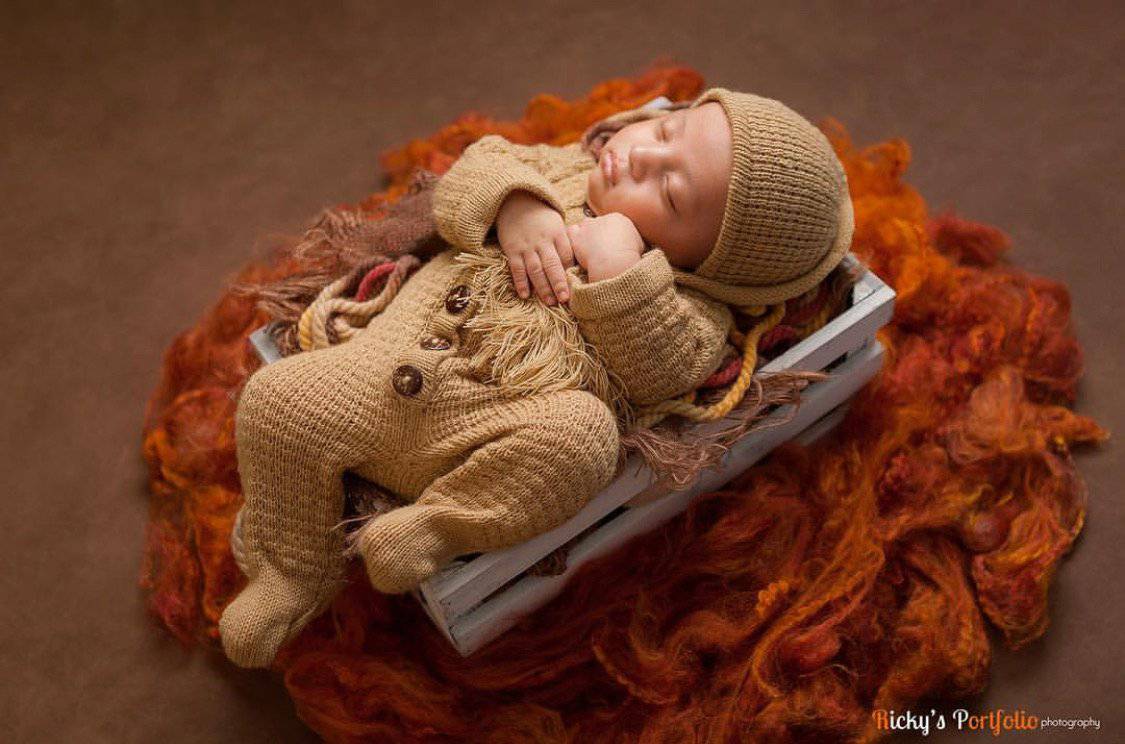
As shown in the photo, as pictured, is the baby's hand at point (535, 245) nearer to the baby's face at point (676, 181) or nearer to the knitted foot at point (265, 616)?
the baby's face at point (676, 181)

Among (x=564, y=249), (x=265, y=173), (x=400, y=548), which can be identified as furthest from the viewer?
(x=265, y=173)

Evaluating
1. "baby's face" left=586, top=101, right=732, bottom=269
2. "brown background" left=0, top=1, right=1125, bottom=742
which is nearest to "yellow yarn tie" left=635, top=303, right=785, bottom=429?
"baby's face" left=586, top=101, right=732, bottom=269

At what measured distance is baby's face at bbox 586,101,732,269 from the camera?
44.6 inches

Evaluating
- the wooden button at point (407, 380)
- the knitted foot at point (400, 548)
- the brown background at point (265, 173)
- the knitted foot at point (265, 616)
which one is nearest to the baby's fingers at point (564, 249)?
the wooden button at point (407, 380)

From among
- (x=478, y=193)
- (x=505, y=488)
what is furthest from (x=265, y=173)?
(x=505, y=488)

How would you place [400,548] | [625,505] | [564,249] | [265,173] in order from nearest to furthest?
[400,548] < [564,249] < [625,505] < [265,173]

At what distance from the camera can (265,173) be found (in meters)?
1.81

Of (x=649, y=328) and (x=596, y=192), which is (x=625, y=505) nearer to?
(x=649, y=328)

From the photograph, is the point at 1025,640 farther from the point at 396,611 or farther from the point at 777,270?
the point at 396,611

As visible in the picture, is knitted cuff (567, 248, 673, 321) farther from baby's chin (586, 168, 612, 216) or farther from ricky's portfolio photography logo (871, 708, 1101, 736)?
ricky's portfolio photography logo (871, 708, 1101, 736)

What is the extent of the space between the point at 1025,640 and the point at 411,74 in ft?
4.56

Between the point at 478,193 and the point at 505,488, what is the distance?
35 centimetres

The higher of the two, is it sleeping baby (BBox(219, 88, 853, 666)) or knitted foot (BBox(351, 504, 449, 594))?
sleeping baby (BBox(219, 88, 853, 666))

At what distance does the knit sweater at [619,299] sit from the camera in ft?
3.65
